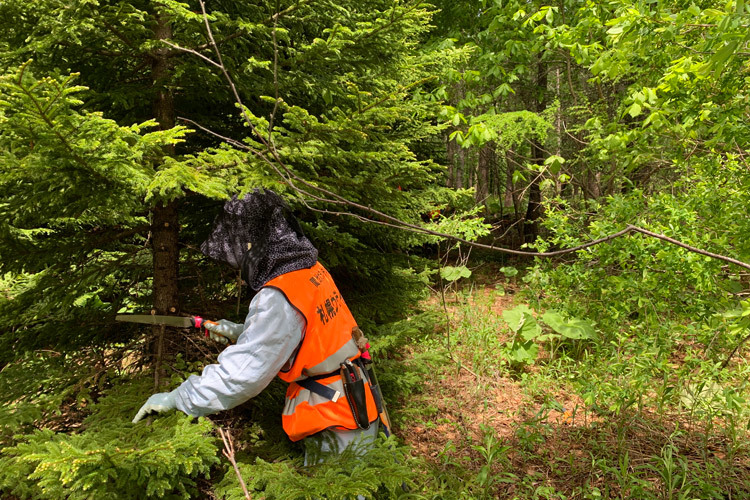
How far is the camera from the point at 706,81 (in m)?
2.86

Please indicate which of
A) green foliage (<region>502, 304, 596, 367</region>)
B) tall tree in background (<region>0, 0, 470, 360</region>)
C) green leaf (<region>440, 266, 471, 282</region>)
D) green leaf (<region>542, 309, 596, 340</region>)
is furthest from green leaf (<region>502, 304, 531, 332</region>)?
green leaf (<region>440, 266, 471, 282</region>)

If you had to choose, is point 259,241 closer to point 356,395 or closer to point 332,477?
point 356,395

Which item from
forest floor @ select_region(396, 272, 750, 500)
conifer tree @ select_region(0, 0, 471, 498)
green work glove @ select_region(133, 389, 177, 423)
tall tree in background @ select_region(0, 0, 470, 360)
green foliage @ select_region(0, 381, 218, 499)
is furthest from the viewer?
forest floor @ select_region(396, 272, 750, 500)

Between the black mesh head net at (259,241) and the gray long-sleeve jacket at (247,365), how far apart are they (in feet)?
0.74

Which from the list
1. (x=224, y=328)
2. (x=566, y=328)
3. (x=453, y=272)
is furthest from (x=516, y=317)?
(x=453, y=272)

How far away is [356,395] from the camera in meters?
2.26

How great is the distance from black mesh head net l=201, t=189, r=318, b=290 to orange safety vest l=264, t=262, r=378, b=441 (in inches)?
3.8

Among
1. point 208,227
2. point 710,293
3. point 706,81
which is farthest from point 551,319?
point 208,227

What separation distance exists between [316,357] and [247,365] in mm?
405

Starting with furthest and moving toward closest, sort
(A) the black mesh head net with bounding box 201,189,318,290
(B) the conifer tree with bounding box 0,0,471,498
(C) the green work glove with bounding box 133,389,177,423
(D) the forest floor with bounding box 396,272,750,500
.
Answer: (D) the forest floor with bounding box 396,272,750,500, (A) the black mesh head net with bounding box 201,189,318,290, (C) the green work glove with bounding box 133,389,177,423, (B) the conifer tree with bounding box 0,0,471,498

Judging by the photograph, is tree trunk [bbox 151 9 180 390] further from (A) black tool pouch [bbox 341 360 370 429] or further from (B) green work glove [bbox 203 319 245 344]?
(A) black tool pouch [bbox 341 360 370 429]

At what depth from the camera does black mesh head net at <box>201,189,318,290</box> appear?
2.20 m

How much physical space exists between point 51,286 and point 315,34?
122 inches

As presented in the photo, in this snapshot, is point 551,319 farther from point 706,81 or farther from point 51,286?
point 51,286
